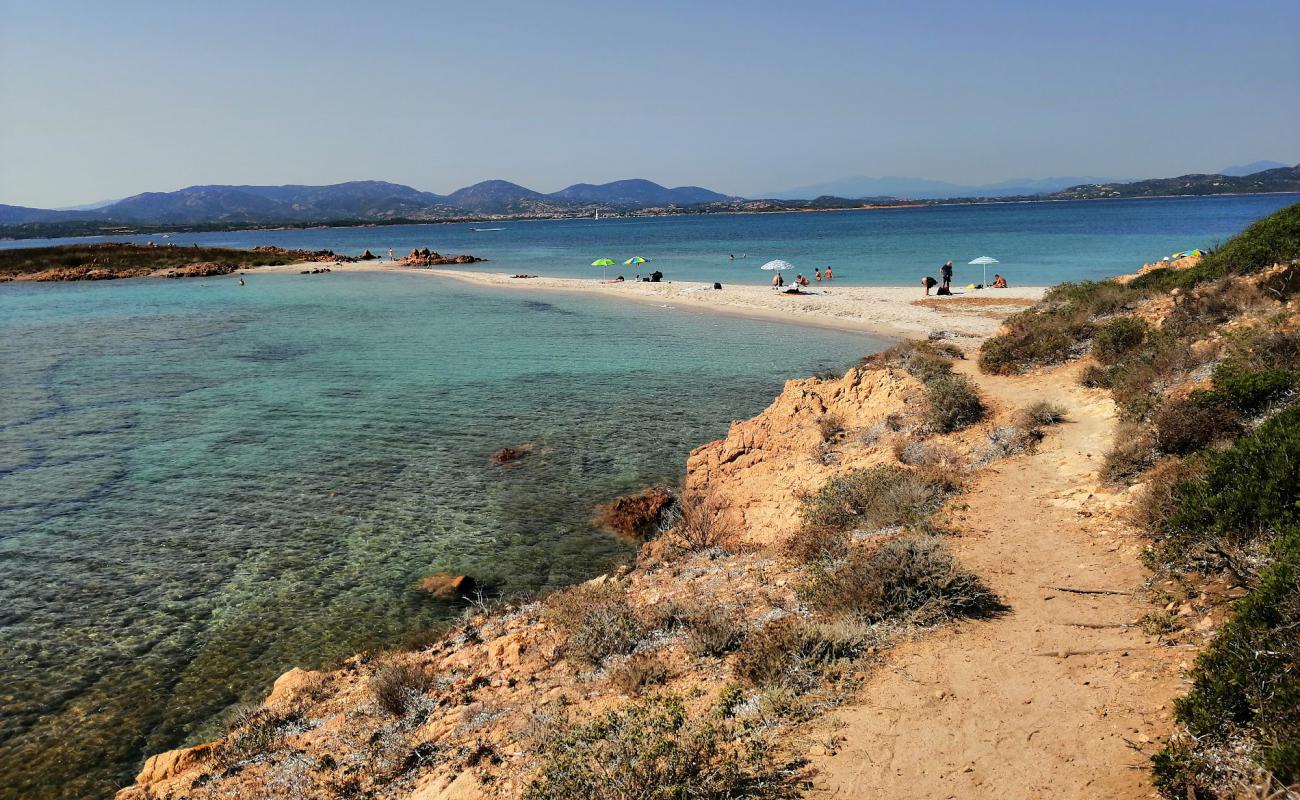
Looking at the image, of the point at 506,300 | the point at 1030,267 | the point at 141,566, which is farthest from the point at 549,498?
the point at 1030,267

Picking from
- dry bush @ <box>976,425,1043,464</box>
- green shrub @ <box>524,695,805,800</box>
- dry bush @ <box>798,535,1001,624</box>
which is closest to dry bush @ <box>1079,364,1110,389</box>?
dry bush @ <box>976,425,1043,464</box>

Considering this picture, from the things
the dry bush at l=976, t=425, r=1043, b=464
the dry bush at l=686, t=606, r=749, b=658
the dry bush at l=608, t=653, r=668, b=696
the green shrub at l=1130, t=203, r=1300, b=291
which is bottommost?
the dry bush at l=608, t=653, r=668, b=696

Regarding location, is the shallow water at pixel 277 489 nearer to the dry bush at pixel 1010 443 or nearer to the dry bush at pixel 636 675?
the dry bush at pixel 636 675

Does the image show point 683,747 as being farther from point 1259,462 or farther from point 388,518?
point 388,518

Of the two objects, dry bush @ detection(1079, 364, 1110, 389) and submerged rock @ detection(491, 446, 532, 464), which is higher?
dry bush @ detection(1079, 364, 1110, 389)

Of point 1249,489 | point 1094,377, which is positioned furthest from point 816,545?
point 1094,377

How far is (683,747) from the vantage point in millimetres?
4840

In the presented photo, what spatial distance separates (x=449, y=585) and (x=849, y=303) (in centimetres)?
2980

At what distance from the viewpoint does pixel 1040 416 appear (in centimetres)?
1145

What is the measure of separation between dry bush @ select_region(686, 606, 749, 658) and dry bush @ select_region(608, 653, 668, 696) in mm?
366

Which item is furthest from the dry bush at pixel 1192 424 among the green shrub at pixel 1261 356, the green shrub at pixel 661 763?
the green shrub at pixel 661 763

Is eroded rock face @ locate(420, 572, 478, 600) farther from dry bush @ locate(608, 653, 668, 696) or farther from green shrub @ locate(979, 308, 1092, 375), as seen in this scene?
green shrub @ locate(979, 308, 1092, 375)

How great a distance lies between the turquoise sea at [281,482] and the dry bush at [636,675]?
4.24 metres

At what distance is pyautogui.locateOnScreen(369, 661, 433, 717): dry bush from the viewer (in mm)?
6727
